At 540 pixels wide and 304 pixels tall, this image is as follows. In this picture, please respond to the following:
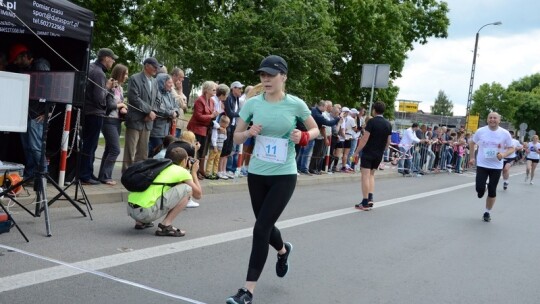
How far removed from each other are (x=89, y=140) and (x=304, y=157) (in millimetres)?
7081

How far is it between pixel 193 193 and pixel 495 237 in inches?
185

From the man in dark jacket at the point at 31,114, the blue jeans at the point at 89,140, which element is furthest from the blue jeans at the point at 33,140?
the blue jeans at the point at 89,140

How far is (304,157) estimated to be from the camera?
49.2ft

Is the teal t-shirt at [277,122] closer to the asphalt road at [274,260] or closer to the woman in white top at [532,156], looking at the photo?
the asphalt road at [274,260]

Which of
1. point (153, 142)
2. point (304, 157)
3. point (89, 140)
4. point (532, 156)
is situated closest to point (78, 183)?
point (89, 140)

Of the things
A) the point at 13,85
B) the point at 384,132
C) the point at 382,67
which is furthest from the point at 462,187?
the point at 13,85

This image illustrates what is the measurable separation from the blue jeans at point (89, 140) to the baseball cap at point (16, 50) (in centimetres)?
Answer: 133

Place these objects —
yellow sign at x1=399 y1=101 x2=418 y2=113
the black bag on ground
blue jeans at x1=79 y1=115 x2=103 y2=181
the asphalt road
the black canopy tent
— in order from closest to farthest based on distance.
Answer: the asphalt road, the black bag on ground, the black canopy tent, blue jeans at x1=79 y1=115 x2=103 y2=181, yellow sign at x1=399 y1=101 x2=418 y2=113

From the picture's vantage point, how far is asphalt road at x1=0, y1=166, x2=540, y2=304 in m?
4.58

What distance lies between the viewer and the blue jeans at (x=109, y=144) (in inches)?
365

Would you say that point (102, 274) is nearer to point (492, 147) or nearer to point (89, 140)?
point (89, 140)

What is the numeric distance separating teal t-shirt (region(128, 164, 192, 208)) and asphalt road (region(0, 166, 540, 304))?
0.39 m

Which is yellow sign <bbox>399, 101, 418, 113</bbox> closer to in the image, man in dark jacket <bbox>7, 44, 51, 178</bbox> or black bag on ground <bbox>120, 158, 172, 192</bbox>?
man in dark jacket <bbox>7, 44, 51, 178</bbox>

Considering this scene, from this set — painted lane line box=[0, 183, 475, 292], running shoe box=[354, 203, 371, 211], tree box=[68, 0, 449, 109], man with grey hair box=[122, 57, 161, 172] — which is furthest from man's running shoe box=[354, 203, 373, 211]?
tree box=[68, 0, 449, 109]
